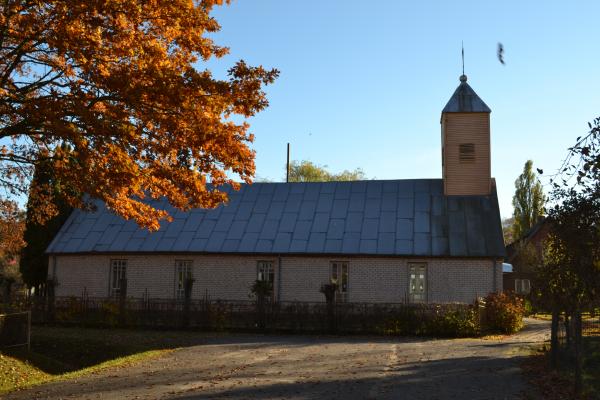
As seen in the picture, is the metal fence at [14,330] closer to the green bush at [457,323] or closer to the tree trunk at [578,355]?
the tree trunk at [578,355]

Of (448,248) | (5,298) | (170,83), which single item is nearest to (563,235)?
(170,83)

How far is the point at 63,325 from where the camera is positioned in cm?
2464

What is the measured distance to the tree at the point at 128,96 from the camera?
12.0 metres

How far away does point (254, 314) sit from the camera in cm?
2339

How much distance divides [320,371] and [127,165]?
608 cm

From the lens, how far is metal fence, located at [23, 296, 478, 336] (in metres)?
22.1

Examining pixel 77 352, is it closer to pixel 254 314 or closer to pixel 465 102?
pixel 254 314

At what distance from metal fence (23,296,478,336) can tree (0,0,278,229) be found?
346 inches

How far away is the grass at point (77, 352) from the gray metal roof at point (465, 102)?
15.0 meters

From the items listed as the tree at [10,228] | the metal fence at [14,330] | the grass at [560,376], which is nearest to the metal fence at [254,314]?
the tree at [10,228]

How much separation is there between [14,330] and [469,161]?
19.7 metres

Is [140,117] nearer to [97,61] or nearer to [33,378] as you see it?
[97,61]

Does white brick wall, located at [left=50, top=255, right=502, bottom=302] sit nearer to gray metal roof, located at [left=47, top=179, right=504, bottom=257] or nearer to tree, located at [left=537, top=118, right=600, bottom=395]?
gray metal roof, located at [left=47, top=179, right=504, bottom=257]

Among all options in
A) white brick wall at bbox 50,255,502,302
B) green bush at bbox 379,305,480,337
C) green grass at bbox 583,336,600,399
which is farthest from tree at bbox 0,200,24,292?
green grass at bbox 583,336,600,399
